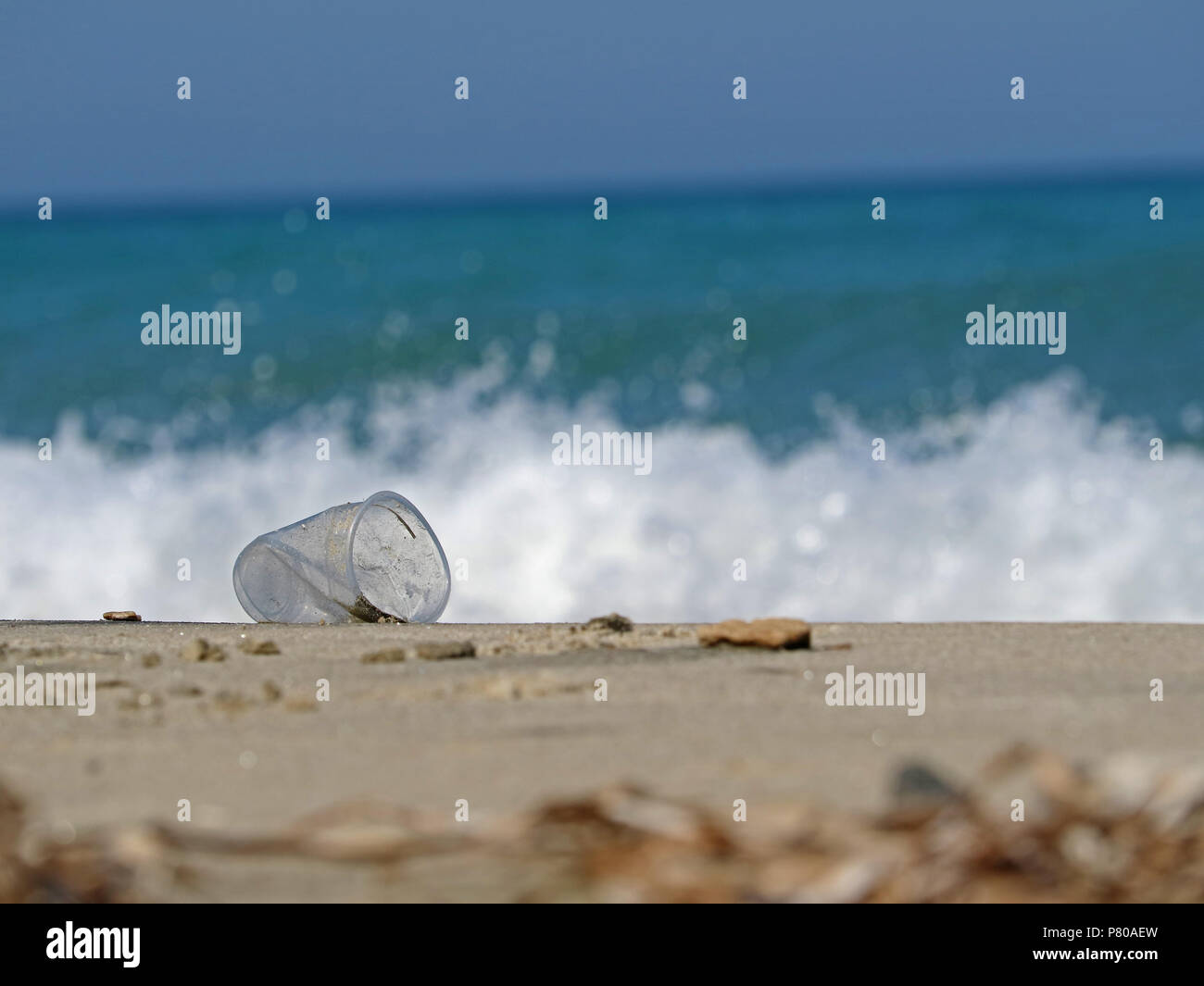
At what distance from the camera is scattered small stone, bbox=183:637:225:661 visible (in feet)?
13.7

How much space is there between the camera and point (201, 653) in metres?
4.20

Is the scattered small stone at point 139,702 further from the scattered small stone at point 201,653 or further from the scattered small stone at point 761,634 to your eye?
the scattered small stone at point 761,634

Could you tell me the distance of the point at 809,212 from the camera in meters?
13.3

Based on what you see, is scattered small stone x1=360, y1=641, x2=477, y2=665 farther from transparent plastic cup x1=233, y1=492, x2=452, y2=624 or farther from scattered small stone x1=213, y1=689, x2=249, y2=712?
transparent plastic cup x1=233, y1=492, x2=452, y2=624

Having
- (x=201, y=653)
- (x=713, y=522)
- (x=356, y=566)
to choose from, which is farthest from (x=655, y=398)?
(x=201, y=653)

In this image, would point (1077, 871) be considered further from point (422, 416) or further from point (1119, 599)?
point (422, 416)

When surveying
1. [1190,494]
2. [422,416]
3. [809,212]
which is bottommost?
[1190,494]

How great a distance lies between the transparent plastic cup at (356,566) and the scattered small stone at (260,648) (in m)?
1.03

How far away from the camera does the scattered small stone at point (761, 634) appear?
418 centimetres

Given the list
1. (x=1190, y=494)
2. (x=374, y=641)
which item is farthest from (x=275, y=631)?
(x=1190, y=494)

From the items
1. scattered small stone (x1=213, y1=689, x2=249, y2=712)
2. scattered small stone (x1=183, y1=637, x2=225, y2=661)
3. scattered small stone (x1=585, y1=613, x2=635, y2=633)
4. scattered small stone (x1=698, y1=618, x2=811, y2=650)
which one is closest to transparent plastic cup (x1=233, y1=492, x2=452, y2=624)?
scattered small stone (x1=585, y1=613, x2=635, y2=633)

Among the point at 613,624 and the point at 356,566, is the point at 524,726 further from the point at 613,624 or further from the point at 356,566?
the point at 356,566

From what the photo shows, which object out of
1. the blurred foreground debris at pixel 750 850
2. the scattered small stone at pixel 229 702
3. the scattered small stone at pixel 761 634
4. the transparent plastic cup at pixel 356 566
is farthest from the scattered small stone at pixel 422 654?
the blurred foreground debris at pixel 750 850
